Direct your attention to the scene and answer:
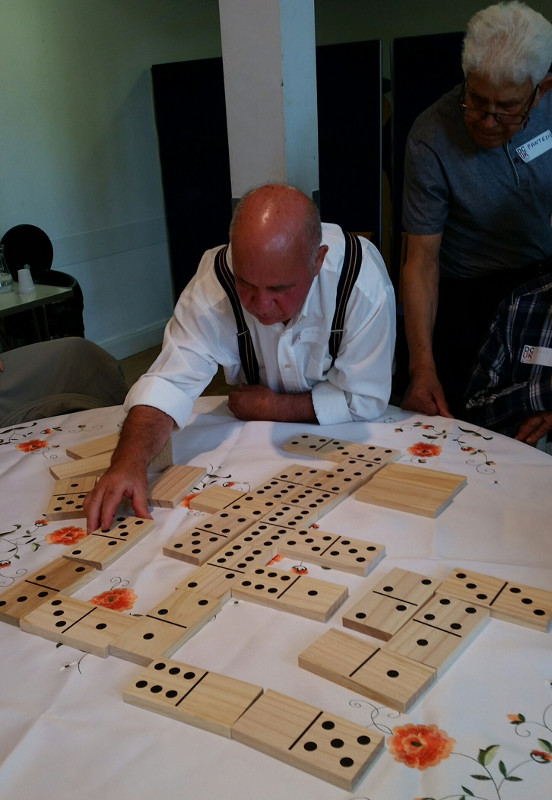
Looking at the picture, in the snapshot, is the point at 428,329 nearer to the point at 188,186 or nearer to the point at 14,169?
the point at 14,169

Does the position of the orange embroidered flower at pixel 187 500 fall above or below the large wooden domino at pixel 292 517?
below

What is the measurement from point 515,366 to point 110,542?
1282 millimetres

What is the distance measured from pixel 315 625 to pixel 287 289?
803 millimetres

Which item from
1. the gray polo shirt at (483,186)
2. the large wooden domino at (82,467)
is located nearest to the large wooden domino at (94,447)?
the large wooden domino at (82,467)

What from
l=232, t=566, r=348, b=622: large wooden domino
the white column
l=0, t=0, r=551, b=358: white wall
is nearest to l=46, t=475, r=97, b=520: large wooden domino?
l=232, t=566, r=348, b=622: large wooden domino

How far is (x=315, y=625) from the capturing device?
1.26 meters

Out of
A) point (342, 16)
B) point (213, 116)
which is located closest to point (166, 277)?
point (213, 116)

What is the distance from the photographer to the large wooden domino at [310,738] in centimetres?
96

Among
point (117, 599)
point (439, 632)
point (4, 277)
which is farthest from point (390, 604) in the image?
point (4, 277)

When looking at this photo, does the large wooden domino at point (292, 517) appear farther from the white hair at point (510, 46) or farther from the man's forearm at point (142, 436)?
the white hair at point (510, 46)

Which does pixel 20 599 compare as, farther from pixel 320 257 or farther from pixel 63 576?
pixel 320 257

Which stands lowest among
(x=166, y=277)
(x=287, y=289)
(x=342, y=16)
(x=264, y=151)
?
(x=166, y=277)

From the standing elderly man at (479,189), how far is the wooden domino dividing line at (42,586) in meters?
1.09

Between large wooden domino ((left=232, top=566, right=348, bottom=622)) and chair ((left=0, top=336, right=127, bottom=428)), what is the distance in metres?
1.40
